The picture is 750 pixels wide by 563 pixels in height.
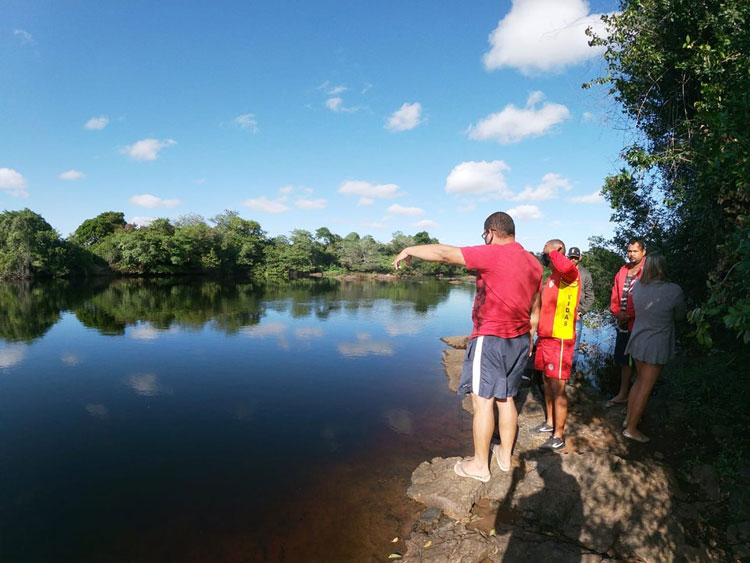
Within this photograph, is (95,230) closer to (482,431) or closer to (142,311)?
(142,311)

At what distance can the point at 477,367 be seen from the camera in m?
3.19

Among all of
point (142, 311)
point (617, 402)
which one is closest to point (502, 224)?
point (617, 402)

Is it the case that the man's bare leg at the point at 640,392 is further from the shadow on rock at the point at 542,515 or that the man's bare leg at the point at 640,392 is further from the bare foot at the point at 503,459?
the bare foot at the point at 503,459

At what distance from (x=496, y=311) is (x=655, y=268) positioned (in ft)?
7.05

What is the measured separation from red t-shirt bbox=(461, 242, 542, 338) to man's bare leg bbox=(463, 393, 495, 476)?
61cm

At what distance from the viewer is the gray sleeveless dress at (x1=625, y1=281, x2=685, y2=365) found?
3.77 meters

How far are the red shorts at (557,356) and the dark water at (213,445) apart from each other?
1.74 m

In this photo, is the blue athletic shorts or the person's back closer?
the blue athletic shorts

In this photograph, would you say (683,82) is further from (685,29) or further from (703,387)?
(703,387)

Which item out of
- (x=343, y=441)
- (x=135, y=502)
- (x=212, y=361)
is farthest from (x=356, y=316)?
(x=135, y=502)

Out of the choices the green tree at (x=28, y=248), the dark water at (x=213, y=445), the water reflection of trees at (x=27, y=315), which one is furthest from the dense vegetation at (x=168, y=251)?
the dark water at (x=213, y=445)

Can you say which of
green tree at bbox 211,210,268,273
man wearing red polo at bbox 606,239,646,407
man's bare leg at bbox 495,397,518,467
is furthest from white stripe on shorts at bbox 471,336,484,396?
green tree at bbox 211,210,268,273

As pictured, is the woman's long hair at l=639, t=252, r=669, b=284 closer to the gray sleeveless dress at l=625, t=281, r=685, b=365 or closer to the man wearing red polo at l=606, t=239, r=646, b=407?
the gray sleeveless dress at l=625, t=281, r=685, b=365

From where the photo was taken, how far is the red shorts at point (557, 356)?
156 inches
